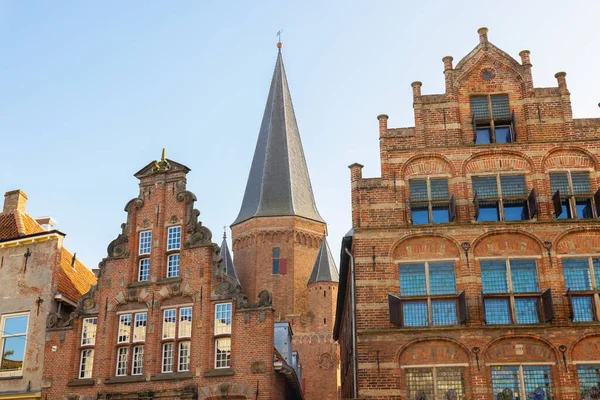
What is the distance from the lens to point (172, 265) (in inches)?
899

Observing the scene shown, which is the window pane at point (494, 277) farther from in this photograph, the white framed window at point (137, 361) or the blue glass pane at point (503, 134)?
the white framed window at point (137, 361)

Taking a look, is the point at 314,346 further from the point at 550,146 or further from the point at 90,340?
the point at 550,146

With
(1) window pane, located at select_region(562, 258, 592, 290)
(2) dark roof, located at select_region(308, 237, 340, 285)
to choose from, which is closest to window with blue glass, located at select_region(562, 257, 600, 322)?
(1) window pane, located at select_region(562, 258, 592, 290)

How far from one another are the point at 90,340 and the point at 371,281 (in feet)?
31.8

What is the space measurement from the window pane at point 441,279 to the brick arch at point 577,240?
2.97m

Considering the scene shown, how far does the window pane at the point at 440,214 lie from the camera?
20.3 metres

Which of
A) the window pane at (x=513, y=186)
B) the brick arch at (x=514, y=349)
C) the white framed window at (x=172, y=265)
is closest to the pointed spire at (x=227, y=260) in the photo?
the white framed window at (x=172, y=265)

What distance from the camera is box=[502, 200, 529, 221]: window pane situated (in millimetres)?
20188

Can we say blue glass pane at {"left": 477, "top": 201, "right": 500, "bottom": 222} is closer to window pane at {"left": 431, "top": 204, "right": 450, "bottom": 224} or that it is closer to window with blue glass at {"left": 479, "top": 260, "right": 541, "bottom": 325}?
window pane at {"left": 431, "top": 204, "right": 450, "bottom": 224}

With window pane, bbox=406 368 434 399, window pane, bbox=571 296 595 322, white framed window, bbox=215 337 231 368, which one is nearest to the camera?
window pane, bbox=406 368 434 399

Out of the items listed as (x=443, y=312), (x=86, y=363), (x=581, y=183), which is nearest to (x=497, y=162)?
(x=581, y=183)

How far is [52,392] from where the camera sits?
22203 millimetres

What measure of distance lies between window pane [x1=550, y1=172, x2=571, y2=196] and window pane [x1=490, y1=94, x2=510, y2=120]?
94.6 inches

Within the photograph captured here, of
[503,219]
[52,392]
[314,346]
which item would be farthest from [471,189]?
[314,346]
